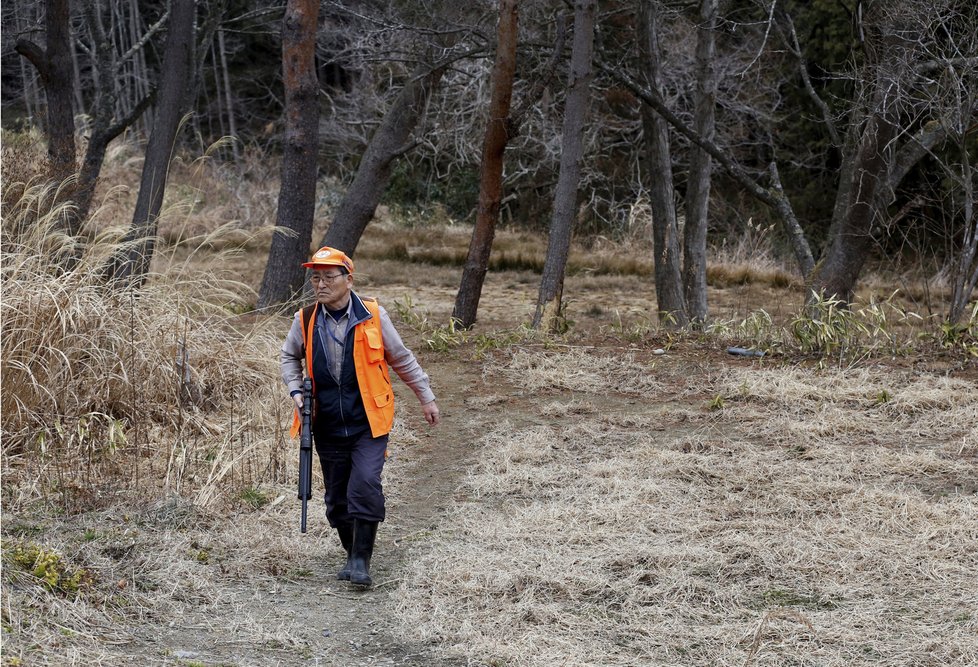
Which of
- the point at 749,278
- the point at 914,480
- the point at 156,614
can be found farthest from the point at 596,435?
the point at 749,278

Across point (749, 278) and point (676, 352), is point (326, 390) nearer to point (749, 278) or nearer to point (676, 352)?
point (676, 352)

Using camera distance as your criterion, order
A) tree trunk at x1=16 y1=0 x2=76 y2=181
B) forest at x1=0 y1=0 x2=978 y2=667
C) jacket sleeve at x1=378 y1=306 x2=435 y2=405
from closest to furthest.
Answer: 1. forest at x1=0 y1=0 x2=978 y2=667
2. jacket sleeve at x1=378 y1=306 x2=435 y2=405
3. tree trunk at x1=16 y1=0 x2=76 y2=181

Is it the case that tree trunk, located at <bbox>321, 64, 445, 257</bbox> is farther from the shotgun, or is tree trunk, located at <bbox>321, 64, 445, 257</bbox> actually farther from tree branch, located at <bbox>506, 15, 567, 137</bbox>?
the shotgun

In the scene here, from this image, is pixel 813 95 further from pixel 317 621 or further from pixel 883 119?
pixel 317 621

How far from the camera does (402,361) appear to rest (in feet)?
18.2

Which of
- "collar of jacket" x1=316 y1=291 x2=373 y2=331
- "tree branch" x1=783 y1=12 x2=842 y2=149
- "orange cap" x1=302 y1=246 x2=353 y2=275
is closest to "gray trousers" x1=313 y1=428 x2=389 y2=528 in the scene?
"collar of jacket" x1=316 y1=291 x2=373 y2=331

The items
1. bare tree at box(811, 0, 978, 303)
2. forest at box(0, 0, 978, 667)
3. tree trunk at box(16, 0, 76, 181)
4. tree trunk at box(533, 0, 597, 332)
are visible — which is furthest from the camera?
tree trunk at box(16, 0, 76, 181)

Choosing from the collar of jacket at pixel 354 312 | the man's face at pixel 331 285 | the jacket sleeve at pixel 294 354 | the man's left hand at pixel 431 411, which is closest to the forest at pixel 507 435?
the man's left hand at pixel 431 411

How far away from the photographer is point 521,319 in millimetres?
14148

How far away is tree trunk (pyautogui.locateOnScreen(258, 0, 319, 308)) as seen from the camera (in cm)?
1148

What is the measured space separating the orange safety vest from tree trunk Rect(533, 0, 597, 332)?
5.62 metres

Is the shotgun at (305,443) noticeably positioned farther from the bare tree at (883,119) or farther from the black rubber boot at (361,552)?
the bare tree at (883,119)

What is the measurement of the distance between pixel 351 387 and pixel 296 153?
7.10 meters

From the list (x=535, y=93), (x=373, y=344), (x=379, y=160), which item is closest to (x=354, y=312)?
(x=373, y=344)
